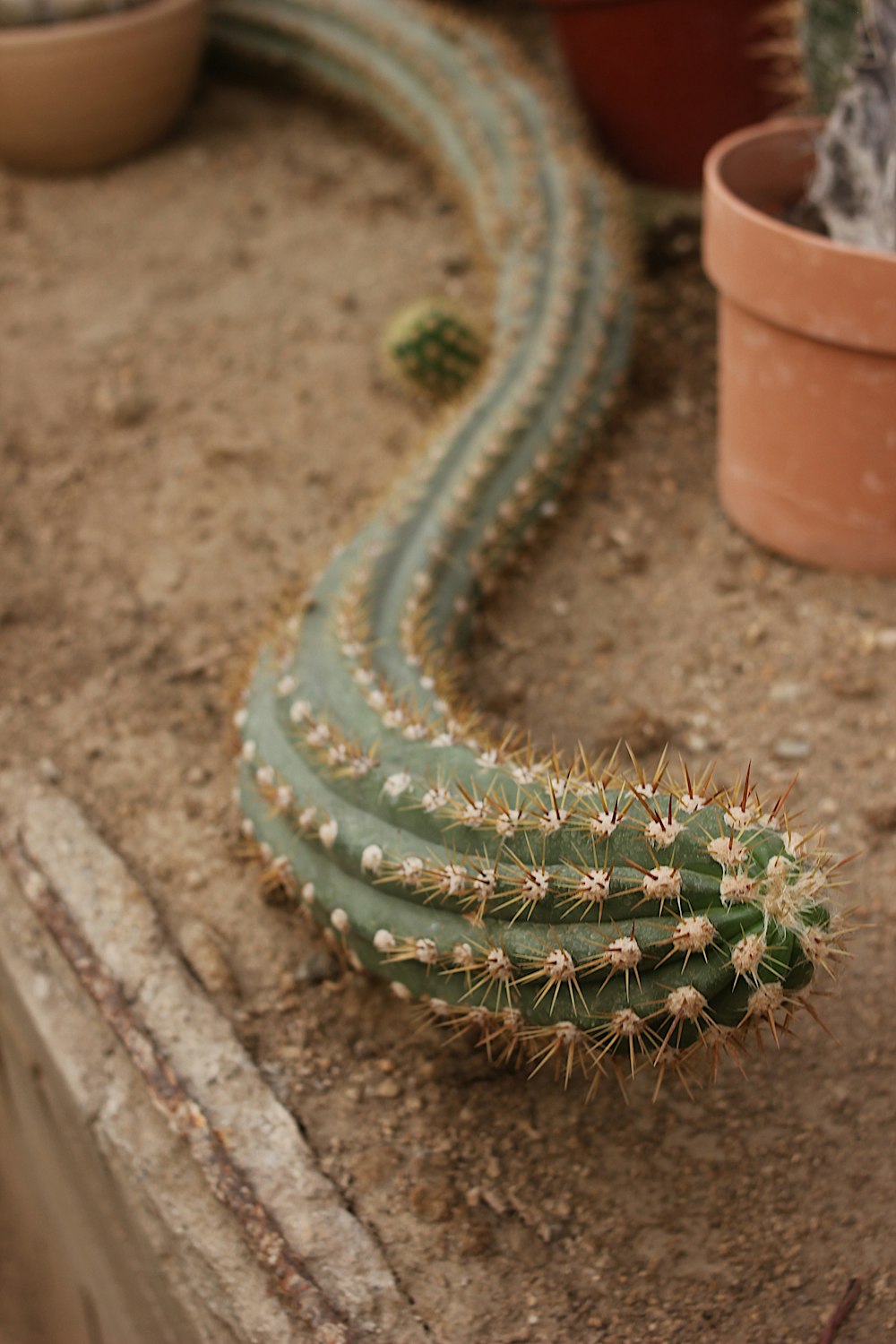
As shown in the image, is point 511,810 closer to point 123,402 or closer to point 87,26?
point 123,402

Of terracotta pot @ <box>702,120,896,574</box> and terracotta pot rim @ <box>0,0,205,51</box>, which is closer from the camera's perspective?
terracotta pot @ <box>702,120,896,574</box>

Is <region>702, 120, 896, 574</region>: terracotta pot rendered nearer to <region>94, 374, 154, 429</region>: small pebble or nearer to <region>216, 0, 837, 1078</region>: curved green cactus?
<region>216, 0, 837, 1078</region>: curved green cactus

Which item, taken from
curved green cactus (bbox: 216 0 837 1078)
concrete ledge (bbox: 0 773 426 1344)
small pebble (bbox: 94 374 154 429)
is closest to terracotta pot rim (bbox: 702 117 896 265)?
curved green cactus (bbox: 216 0 837 1078)

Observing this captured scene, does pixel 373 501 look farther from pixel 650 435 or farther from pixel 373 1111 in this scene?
pixel 373 1111

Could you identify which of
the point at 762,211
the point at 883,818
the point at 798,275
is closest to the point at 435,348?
the point at 762,211

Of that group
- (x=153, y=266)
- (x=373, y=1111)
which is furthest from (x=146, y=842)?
(x=153, y=266)

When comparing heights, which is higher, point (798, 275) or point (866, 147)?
point (866, 147)
